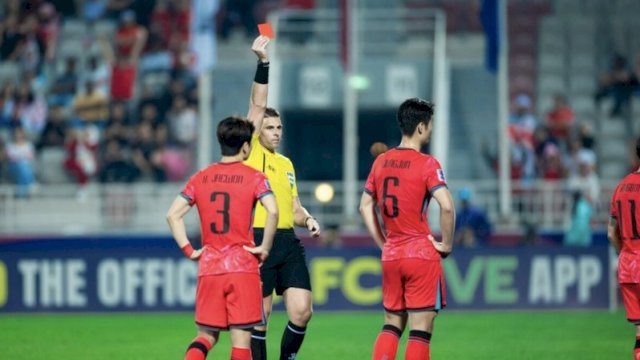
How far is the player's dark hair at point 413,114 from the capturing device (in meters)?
11.2

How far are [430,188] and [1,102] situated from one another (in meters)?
21.6

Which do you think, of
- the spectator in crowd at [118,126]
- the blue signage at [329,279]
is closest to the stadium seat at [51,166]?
the spectator in crowd at [118,126]

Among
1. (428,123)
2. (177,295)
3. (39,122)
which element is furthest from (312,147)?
(428,123)

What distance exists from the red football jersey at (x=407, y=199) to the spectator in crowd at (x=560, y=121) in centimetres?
1745

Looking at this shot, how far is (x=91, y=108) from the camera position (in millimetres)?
29719

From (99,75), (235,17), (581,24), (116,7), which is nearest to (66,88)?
(99,75)

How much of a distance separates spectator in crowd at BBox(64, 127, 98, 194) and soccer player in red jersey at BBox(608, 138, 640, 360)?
17.6 meters

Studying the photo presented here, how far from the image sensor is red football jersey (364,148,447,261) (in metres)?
11.2

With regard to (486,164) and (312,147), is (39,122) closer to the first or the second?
(312,147)

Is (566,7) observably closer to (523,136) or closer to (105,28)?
(523,136)

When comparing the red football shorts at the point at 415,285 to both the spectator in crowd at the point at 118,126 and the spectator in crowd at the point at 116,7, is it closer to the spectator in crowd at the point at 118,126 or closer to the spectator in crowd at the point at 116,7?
the spectator in crowd at the point at 118,126

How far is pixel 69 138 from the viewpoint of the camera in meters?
29.5

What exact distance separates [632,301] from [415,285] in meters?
2.10

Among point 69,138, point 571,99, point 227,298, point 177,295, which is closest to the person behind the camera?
point 227,298
